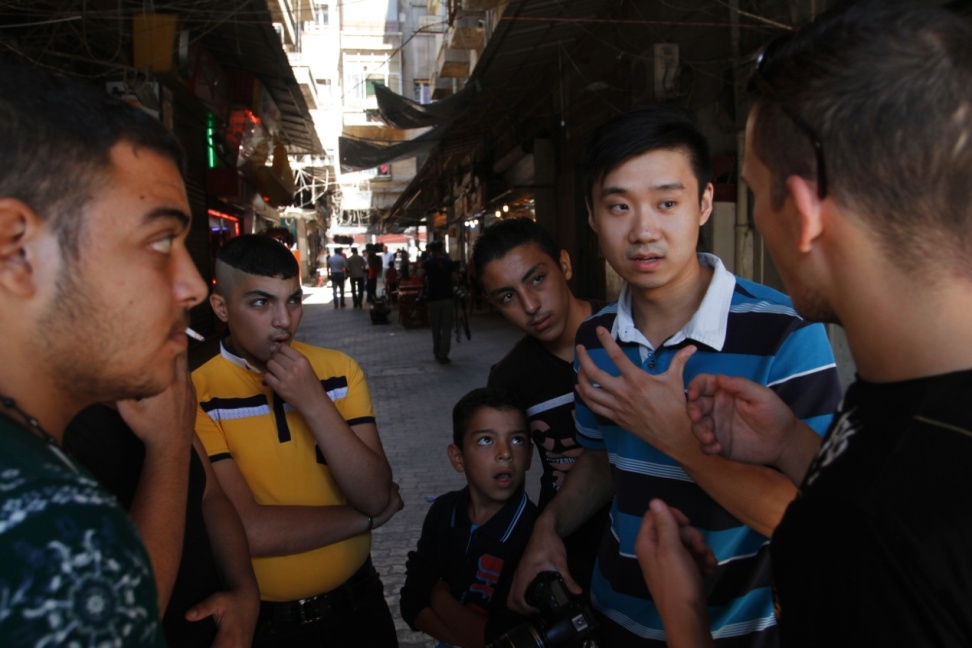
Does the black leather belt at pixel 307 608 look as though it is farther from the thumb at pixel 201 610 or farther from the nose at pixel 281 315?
the nose at pixel 281 315

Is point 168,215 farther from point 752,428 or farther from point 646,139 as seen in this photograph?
point 646,139

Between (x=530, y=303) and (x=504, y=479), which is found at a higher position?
(x=530, y=303)

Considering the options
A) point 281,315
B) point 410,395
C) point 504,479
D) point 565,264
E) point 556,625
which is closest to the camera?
point 556,625

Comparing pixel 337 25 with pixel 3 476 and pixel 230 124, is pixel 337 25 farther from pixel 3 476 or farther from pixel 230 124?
pixel 3 476

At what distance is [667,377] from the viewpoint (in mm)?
1534

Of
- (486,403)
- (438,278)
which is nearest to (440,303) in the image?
(438,278)

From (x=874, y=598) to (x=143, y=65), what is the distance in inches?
297

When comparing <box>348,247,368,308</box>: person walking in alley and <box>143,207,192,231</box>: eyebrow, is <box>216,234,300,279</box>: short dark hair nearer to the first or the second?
<box>143,207,192,231</box>: eyebrow

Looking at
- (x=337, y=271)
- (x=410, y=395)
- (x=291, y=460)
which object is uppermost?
(x=337, y=271)

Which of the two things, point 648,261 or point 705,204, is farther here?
point 705,204

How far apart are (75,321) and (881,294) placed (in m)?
1.13

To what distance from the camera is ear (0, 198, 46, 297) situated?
3.00 ft

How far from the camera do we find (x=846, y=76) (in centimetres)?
93

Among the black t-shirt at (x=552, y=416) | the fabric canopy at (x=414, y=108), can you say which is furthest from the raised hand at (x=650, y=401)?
the fabric canopy at (x=414, y=108)
